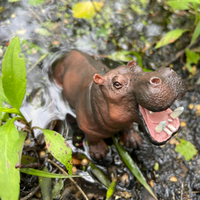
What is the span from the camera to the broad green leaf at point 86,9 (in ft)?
11.8

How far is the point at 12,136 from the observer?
5.56 ft

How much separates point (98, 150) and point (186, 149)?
1.17 metres

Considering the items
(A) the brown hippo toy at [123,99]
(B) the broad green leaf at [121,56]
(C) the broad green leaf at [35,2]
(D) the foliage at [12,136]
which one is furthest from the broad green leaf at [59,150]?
(C) the broad green leaf at [35,2]

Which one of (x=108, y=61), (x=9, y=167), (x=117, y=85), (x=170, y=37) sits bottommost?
(x=108, y=61)

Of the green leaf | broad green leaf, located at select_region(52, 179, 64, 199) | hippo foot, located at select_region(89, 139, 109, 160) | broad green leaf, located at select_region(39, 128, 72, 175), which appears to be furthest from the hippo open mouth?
broad green leaf, located at select_region(52, 179, 64, 199)

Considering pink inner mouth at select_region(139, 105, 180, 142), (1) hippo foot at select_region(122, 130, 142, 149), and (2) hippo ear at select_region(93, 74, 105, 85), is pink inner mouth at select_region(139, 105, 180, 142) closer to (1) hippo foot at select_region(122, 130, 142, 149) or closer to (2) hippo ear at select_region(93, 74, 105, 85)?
(2) hippo ear at select_region(93, 74, 105, 85)

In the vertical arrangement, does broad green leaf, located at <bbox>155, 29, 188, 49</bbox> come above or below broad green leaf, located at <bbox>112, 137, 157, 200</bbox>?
above

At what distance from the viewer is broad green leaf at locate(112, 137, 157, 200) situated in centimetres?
230

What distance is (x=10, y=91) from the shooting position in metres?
1.81

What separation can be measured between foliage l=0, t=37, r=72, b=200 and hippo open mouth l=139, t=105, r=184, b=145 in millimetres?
757

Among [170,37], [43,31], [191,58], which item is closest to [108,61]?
[170,37]

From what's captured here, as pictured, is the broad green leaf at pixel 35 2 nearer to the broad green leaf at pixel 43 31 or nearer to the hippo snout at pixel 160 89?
the broad green leaf at pixel 43 31

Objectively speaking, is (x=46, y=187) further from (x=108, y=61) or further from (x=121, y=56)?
(x=121, y=56)

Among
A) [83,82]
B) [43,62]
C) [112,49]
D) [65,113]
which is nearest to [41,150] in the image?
[65,113]
